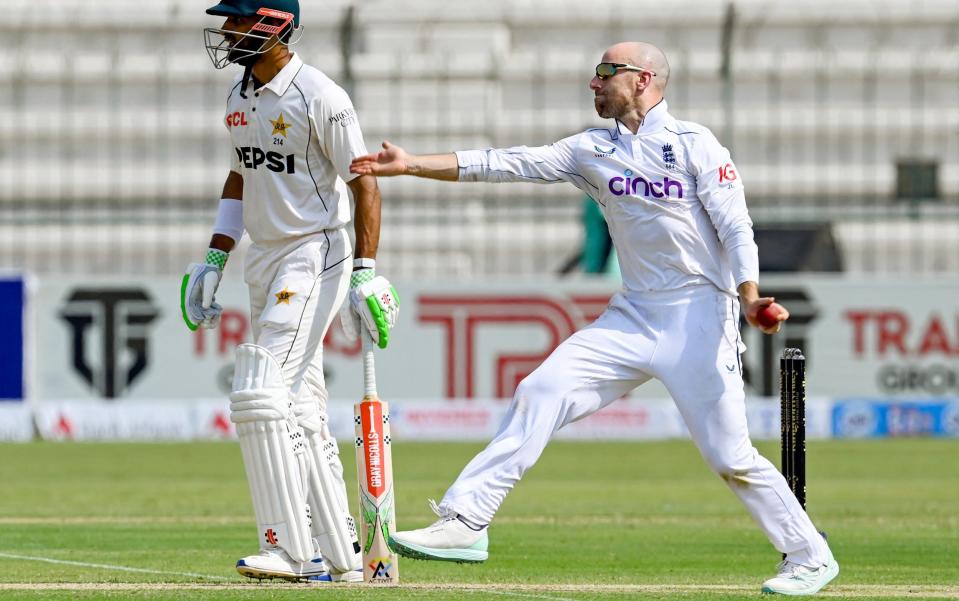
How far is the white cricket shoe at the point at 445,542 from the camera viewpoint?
701 centimetres

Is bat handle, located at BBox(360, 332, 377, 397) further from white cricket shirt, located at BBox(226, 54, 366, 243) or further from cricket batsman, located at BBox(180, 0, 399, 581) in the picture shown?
white cricket shirt, located at BBox(226, 54, 366, 243)

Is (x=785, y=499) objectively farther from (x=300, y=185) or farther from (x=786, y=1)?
(x=786, y=1)

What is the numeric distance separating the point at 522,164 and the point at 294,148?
35.3 inches

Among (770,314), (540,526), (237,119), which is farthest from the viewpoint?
(540,526)

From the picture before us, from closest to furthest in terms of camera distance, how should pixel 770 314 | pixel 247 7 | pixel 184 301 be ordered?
1. pixel 770 314
2. pixel 247 7
3. pixel 184 301

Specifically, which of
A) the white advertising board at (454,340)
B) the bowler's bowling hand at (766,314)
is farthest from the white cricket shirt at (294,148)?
the white advertising board at (454,340)

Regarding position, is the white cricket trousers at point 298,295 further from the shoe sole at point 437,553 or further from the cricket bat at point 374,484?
the shoe sole at point 437,553

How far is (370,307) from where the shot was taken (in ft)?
24.6

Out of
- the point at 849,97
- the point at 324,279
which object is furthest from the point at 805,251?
the point at 324,279

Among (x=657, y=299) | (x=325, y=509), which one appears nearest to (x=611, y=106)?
(x=657, y=299)

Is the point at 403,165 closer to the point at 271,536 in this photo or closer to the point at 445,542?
the point at 445,542

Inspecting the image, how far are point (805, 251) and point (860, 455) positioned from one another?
5063 mm

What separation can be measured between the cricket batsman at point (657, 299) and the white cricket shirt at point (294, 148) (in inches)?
19.7

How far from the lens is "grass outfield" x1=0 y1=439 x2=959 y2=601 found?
7711 mm
